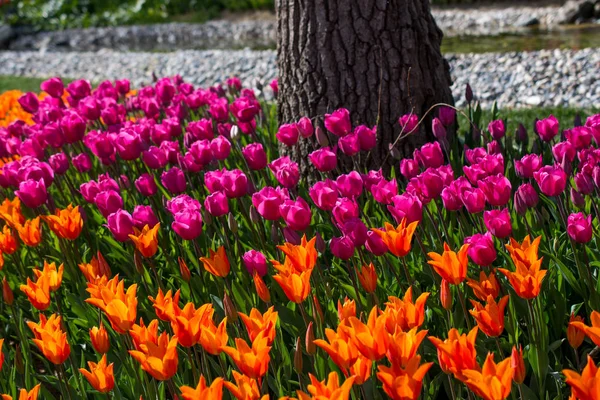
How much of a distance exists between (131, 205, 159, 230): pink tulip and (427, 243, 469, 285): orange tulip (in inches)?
40.1

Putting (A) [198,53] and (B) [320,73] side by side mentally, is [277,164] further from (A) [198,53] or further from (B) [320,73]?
(A) [198,53]

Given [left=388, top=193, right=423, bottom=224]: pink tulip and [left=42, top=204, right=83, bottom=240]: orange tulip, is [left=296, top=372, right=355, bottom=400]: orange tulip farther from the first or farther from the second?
[left=42, top=204, right=83, bottom=240]: orange tulip

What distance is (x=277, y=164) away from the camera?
2967 mm

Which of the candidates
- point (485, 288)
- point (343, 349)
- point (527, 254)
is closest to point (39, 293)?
point (343, 349)

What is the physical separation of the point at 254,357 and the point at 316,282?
28.9 inches

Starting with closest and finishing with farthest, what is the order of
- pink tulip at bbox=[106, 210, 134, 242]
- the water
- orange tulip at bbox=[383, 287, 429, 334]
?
orange tulip at bbox=[383, 287, 429, 334] → pink tulip at bbox=[106, 210, 134, 242] → the water

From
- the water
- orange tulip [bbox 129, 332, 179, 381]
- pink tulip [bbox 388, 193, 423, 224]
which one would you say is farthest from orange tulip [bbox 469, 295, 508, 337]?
the water

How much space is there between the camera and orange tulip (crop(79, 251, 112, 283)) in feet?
7.59

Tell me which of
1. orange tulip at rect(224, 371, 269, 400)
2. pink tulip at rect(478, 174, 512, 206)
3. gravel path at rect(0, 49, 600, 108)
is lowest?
gravel path at rect(0, 49, 600, 108)

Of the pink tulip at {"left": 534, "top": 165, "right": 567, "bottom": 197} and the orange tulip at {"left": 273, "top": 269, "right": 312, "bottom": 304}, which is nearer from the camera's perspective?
the orange tulip at {"left": 273, "top": 269, "right": 312, "bottom": 304}

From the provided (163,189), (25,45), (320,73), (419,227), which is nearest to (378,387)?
(419,227)

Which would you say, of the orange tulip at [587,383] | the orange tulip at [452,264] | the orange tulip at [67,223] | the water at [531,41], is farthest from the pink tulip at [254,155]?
the water at [531,41]

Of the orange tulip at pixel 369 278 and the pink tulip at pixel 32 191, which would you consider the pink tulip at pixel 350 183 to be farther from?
the pink tulip at pixel 32 191

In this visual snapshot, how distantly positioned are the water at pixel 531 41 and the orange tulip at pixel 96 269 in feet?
28.3
